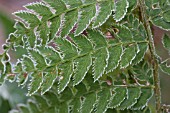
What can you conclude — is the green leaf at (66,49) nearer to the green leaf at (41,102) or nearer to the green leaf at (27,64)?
the green leaf at (27,64)

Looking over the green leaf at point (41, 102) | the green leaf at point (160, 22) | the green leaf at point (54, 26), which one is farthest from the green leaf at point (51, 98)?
the green leaf at point (160, 22)

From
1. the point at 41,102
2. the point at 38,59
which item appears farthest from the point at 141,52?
the point at 41,102

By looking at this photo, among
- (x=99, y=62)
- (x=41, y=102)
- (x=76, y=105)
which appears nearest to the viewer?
(x=99, y=62)

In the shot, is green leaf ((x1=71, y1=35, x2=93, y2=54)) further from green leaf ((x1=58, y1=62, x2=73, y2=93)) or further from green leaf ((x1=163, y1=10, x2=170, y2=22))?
green leaf ((x1=163, y1=10, x2=170, y2=22))

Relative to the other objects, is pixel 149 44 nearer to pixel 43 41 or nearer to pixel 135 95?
pixel 135 95

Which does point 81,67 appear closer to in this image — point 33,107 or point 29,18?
point 29,18

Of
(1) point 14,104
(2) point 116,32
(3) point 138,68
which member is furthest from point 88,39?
(1) point 14,104
